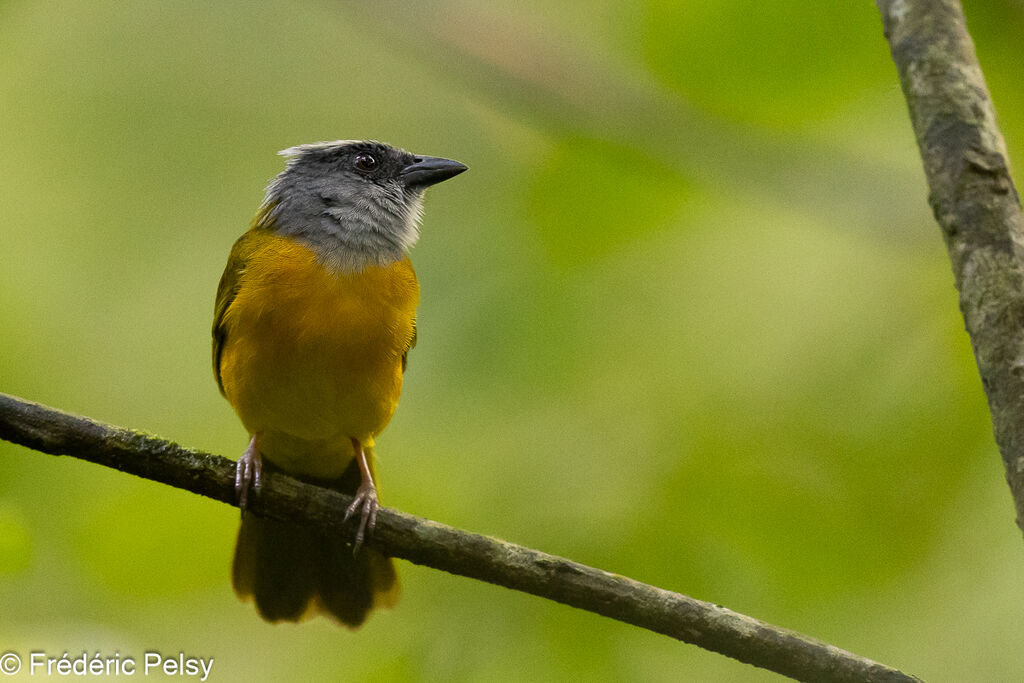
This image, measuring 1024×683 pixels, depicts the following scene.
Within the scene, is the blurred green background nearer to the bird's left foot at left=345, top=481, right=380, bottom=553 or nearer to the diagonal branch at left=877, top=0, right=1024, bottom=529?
the bird's left foot at left=345, top=481, right=380, bottom=553

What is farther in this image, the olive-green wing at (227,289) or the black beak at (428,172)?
the black beak at (428,172)

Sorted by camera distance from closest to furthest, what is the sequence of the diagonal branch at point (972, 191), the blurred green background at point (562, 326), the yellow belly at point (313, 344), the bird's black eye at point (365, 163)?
1. the diagonal branch at point (972, 191)
2. the blurred green background at point (562, 326)
3. the yellow belly at point (313, 344)
4. the bird's black eye at point (365, 163)

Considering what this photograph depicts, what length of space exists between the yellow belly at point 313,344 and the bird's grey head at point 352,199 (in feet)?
0.46

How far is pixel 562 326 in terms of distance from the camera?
14.8 feet

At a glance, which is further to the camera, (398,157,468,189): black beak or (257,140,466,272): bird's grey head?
(398,157,468,189): black beak

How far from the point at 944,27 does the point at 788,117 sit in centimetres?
119

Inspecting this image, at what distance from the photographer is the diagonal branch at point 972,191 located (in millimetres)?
2096

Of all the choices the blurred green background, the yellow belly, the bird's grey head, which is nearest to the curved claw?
the yellow belly

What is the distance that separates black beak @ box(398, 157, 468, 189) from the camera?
4941mm

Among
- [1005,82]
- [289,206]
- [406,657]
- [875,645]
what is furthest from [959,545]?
[289,206]

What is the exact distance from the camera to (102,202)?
5582mm

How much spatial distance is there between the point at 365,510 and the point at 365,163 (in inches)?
77.3

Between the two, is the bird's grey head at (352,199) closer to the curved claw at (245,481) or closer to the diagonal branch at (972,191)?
the curved claw at (245,481)

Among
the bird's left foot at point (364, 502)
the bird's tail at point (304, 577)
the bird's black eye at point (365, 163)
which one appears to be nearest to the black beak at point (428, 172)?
the bird's black eye at point (365, 163)
